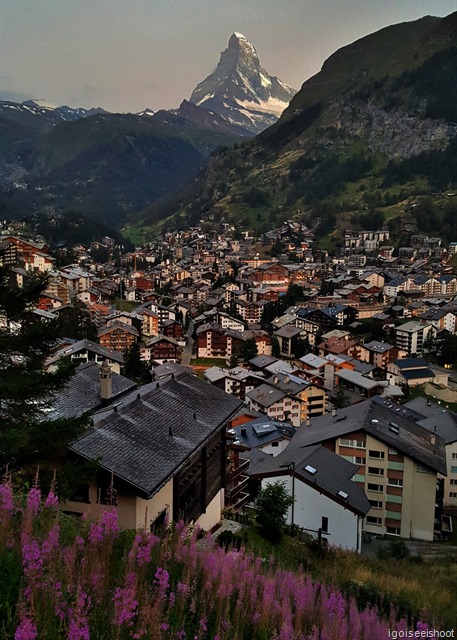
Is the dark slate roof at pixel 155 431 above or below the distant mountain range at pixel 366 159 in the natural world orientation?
below

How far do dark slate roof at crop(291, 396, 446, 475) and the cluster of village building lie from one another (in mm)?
147

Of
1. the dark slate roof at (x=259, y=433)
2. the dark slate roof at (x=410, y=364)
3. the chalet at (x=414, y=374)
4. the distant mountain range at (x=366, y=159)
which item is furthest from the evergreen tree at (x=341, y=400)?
the distant mountain range at (x=366, y=159)

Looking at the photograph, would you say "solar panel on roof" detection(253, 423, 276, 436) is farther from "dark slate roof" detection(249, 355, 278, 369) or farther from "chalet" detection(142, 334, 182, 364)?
"chalet" detection(142, 334, 182, 364)

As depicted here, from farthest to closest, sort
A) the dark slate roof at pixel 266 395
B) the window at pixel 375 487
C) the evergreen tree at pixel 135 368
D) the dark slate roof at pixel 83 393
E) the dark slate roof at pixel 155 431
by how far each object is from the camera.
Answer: the evergreen tree at pixel 135 368 → the dark slate roof at pixel 266 395 → the window at pixel 375 487 → the dark slate roof at pixel 83 393 → the dark slate roof at pixel 155 431

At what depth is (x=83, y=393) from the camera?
1617cm

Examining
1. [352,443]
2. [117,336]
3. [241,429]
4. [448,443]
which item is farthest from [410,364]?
[352,443]

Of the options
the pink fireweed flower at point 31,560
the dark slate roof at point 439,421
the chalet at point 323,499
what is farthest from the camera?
the dark slate roof at point 439,421

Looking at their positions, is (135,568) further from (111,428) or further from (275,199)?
(275,199)

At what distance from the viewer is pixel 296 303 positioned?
8994 centimetres

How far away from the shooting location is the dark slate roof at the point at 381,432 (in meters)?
27.3

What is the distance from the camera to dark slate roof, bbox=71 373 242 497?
1074 centimetres

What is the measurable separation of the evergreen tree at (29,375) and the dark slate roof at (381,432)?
20.0 metres

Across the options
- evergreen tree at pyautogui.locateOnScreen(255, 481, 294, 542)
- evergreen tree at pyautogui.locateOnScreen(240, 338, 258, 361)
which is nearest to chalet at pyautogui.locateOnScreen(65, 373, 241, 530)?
evergreen tree at pyautogui.locateOnScreen(255, 481, 294, 542)

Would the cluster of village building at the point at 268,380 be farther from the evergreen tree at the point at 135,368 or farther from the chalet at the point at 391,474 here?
the evergreen tree at the point at 135,368
